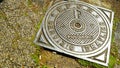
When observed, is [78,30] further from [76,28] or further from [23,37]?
[23,37]

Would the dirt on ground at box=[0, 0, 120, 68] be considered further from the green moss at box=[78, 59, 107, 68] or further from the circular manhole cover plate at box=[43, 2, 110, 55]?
the circular manhole cover plate at box=[43, 2, 110, 55]

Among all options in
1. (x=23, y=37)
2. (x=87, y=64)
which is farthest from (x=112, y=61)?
(x=23, y=37)

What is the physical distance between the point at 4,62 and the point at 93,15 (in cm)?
215

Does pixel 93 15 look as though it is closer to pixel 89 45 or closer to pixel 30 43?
pixel 89 45

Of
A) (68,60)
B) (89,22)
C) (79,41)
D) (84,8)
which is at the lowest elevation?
(68,60)

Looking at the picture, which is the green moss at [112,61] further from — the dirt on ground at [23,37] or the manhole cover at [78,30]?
the dirt on ground at [23,37]

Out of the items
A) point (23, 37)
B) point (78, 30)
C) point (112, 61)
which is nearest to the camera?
point (23, 37)

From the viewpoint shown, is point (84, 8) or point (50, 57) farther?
point (84, 8)

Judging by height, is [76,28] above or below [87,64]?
above

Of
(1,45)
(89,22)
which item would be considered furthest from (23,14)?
(89,22)

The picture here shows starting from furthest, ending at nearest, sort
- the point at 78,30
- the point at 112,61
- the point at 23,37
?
the point at 78,30
the point at 112,61
the point at 23,37

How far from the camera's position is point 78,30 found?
14.0 feet

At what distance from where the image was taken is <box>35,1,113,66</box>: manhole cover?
397cm

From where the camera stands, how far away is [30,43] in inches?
148
